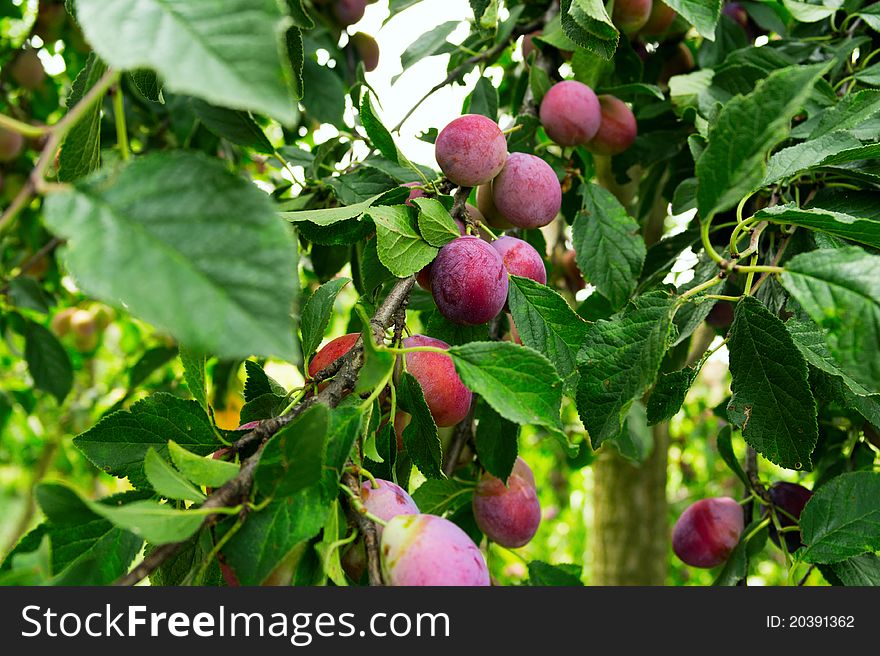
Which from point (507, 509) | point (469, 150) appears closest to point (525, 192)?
point (469, 150)

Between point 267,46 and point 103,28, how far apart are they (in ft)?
0.25

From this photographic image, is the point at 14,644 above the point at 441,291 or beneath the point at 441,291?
beneath

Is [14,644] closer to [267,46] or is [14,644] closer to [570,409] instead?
[267,46]

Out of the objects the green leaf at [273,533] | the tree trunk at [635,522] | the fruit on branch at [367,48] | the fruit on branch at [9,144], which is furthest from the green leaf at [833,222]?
the fruit on branch at [9,144]

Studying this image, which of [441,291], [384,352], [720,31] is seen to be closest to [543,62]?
[720,31]

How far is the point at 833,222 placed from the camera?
0.51 meters

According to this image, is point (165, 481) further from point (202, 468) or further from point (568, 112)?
point (568, 112)

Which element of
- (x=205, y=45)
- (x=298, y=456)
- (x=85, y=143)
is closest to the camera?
(x=205, y=45)

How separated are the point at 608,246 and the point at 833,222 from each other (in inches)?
12.4

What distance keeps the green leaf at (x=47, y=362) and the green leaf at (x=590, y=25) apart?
125 centimetres

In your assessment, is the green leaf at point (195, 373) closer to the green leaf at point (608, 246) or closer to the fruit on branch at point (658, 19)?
the green leaf at point (608, 246)

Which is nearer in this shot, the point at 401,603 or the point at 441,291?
the point at 401,603

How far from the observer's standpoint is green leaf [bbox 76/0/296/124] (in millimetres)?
289

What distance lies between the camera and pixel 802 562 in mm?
665
